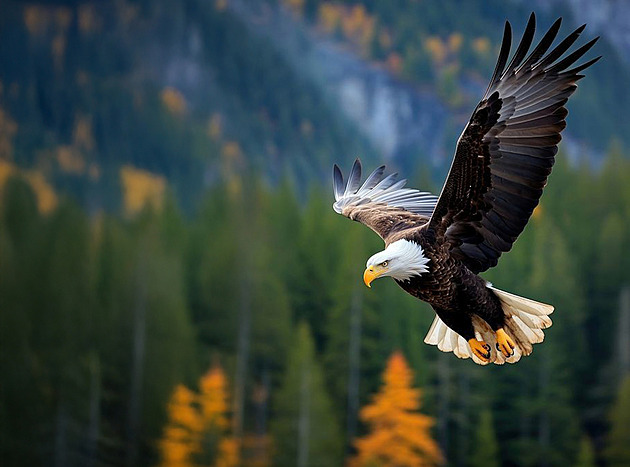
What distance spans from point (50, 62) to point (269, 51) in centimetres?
1576

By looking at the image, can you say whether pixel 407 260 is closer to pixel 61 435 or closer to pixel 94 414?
pixel 94 414

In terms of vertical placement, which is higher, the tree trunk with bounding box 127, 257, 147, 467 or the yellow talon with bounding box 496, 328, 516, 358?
the tree trunk with bounding box 127, 257, 147, 467

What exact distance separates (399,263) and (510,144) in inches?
36.9

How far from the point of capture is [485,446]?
2922cm

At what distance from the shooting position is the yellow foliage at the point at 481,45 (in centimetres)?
7375

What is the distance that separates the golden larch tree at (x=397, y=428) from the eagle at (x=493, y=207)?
1842 centimetres

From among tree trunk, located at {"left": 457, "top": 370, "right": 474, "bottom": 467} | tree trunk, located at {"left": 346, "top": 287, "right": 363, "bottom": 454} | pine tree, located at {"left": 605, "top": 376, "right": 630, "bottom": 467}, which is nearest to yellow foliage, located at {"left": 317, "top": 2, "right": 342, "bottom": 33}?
tree trunk, located at {"left": 346, "top": 287, "right": 363, "bottom": 454}

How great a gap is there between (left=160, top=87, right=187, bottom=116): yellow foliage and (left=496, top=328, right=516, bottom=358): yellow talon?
55.1 meters

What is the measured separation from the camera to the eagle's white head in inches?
269

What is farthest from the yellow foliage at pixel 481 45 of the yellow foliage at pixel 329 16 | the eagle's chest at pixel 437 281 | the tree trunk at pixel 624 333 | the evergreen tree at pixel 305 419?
the eagle's chest at pixel 437 281

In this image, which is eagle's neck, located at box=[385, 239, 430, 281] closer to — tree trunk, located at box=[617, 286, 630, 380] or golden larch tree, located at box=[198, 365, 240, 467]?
golden larch tree, located at box=[198, 365, 240, 467]

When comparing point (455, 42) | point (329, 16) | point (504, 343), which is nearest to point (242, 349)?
point (504, 343)

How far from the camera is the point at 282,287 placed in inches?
1340

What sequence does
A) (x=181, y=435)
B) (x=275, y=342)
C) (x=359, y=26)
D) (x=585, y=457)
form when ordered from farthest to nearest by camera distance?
(x=359, y=26) → (x=275, y=342) → (x=181, y=435) → (x=585, y=457)
